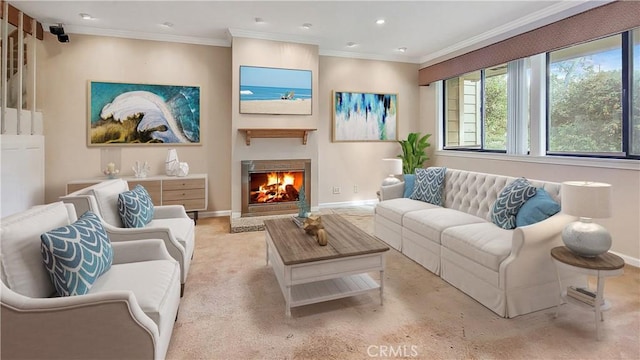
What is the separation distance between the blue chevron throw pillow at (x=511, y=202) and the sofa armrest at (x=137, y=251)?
8.91ft

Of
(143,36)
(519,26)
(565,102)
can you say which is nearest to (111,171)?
(143,36)

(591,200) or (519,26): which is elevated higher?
(519,26)

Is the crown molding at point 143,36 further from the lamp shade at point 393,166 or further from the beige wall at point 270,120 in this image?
the lamp shade at point 393,166

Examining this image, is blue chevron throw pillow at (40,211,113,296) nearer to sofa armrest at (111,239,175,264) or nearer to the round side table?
sofa armrest at (111,239,175,264)

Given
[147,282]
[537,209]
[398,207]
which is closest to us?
[147,282]

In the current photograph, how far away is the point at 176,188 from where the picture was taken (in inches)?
188

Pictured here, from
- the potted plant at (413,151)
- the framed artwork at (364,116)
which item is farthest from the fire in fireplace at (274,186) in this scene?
the potted plant at (413,151)

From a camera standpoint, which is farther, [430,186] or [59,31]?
[59,31]

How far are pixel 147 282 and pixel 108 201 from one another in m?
1.21

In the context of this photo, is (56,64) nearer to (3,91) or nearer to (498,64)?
(3,91)

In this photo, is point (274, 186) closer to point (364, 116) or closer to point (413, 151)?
point (364, 116)

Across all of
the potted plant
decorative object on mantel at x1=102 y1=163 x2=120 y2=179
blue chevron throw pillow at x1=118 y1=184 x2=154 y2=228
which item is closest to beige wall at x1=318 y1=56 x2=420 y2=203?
the potted plant

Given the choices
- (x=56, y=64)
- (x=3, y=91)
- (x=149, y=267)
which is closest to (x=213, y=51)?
(x=56, y=64)

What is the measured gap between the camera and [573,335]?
2.09 meters
